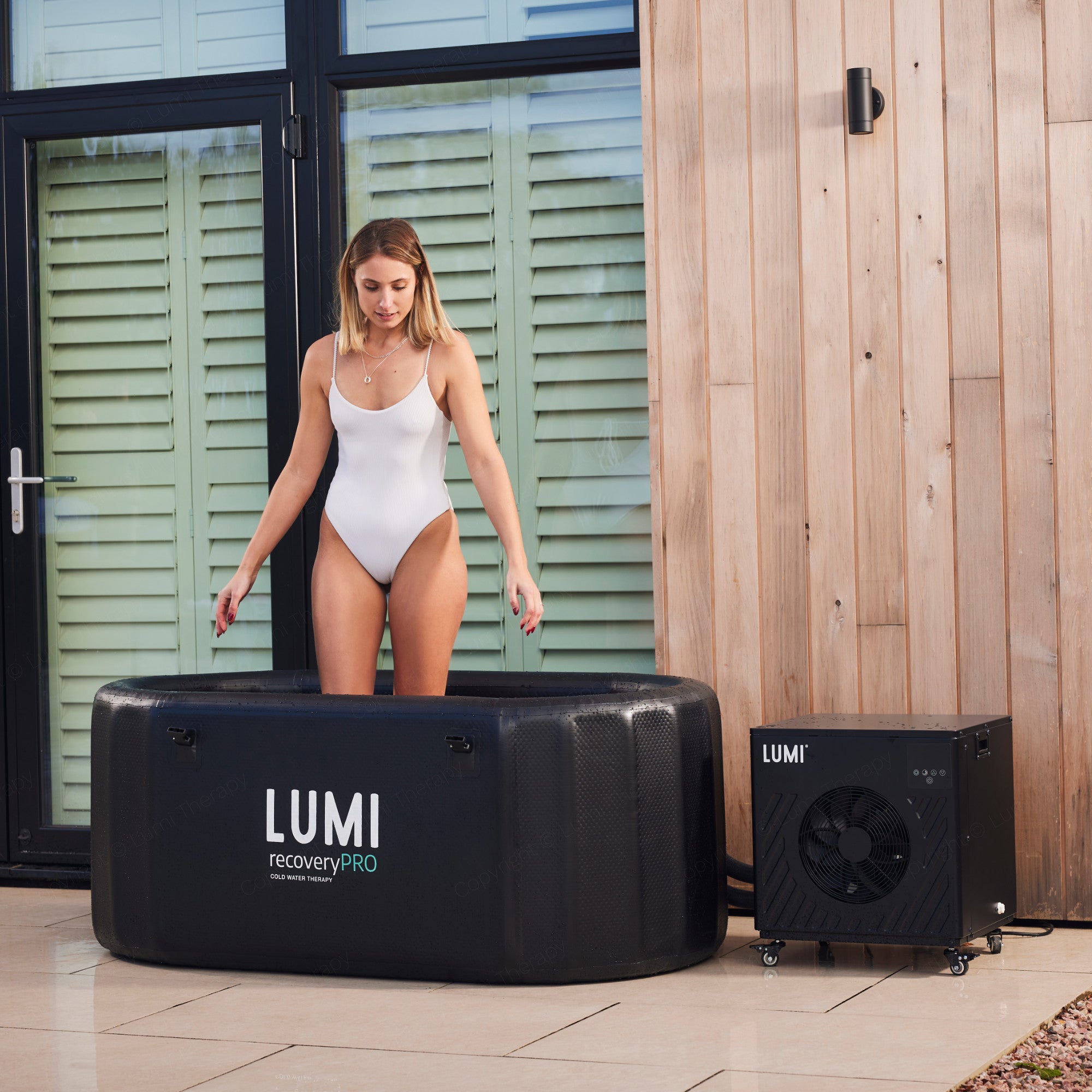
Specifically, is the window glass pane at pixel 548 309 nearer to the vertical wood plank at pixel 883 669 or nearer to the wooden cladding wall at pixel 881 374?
the wooden cladding wall at pixel 881 374

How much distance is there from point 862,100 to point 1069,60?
444 mm

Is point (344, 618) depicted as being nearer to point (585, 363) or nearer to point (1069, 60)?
point (585, 363)

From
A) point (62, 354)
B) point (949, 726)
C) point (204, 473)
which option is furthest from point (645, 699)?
point (62, 354)

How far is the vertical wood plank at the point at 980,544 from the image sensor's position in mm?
3422

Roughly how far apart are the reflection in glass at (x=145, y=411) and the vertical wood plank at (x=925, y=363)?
168 centimetres

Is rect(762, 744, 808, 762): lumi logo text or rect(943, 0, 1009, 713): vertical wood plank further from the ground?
rect(943, 0, 1009, 713): vertical wood plank

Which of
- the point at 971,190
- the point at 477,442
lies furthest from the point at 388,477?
the point at 971,190

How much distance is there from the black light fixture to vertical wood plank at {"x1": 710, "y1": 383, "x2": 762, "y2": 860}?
2.07 ft

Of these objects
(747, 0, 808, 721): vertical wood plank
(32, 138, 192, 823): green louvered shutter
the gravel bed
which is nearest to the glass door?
(32, 138, 192, 823): green louvered shutter

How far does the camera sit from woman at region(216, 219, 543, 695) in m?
3.22

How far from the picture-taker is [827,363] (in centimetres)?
354

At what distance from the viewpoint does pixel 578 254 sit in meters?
3.91

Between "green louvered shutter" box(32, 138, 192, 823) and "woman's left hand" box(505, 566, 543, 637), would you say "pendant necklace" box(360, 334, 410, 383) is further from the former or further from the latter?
"green louvered shutter" box(32, 138, 192, 823)

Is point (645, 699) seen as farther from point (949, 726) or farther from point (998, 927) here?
point (998, 927)
